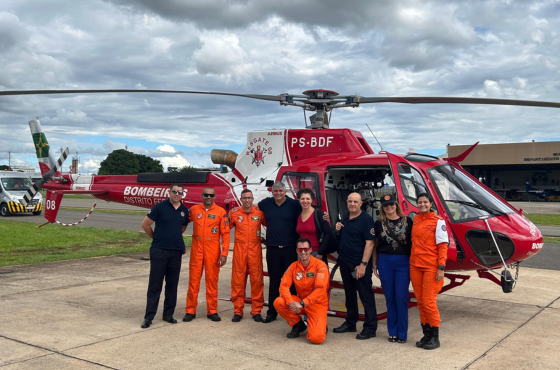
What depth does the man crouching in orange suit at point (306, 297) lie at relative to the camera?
530 cm

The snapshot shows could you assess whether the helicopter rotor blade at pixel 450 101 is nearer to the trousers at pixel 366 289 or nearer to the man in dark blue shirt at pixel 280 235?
the man in dark blue shirt at pixel 280 235

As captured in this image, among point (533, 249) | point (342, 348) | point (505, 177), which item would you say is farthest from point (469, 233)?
point (505, 177)

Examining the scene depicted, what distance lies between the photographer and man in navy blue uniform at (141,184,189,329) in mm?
5992

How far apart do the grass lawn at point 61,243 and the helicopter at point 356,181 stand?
238 cm

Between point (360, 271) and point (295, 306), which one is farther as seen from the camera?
point (360, 271)

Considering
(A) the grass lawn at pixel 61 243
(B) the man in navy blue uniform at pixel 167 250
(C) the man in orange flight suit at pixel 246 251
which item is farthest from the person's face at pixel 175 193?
(A) the grass lawn at pixel 61 243

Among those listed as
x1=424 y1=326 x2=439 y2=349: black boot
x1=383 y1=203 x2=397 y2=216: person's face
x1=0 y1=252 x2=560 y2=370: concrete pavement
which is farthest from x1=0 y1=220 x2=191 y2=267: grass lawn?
x1=424 y1=326 x2=439 y2=349: black boot

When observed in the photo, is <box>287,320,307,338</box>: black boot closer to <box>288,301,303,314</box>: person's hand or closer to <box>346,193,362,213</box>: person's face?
<box>288,301,303,314</box>: person's hand

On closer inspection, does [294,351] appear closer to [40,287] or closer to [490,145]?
[40,287]

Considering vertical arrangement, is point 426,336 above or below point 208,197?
below

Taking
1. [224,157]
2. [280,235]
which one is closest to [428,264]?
[280,235]

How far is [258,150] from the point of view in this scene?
26.6ft

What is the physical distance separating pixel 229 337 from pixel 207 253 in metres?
1.17

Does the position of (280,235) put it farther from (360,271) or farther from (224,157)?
(224,157)
